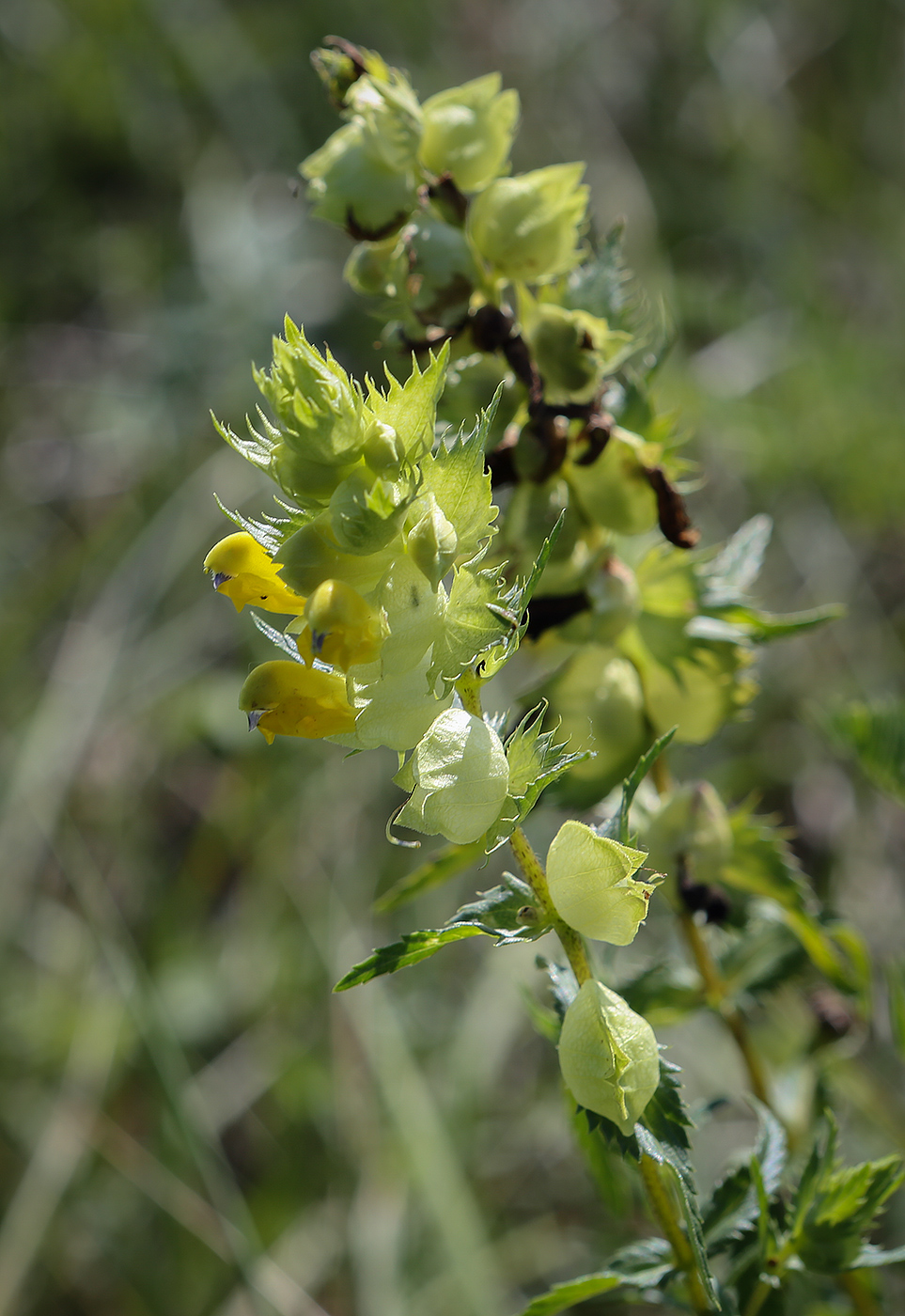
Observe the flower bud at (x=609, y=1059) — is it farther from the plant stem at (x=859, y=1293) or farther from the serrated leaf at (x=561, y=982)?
the plant stem at (x=859, y=1293)

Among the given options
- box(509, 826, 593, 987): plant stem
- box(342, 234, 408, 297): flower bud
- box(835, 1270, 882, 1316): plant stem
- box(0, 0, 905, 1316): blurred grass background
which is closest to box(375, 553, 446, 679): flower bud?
box(509, 826, 593, 987): plant stem

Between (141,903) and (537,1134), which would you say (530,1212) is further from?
(141,903)

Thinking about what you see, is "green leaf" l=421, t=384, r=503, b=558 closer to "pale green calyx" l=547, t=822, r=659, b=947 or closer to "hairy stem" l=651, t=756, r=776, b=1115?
"pale green calyx" l=547, t=822, r=659, b=947

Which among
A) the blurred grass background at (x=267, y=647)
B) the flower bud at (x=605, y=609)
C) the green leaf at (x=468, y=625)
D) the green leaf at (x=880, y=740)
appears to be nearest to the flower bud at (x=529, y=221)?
the flower bud at (x=605, y=609)

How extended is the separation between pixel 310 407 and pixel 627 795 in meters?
0.33

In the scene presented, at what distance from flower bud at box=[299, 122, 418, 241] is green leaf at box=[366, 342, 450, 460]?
32 centimetres

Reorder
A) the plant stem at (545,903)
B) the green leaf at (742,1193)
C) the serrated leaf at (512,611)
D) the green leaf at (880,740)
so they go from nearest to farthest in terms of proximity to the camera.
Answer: the serrated leaf at (512,611), the plant stem at (545,903), the green leaf at (742,1193), the green leaf at (880,740)

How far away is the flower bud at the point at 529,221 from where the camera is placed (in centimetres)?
88

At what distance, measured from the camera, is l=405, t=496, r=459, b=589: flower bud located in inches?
24.0

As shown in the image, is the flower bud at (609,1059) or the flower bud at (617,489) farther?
the flower bud at (617,489)

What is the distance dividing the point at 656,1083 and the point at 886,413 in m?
2.13

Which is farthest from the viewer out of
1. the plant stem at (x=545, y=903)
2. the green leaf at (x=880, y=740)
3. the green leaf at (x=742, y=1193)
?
the green leaf at (x=880, y=740)

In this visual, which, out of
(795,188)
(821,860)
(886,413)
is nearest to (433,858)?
(821,860)

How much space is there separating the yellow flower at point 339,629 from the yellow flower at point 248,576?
0.24ft
